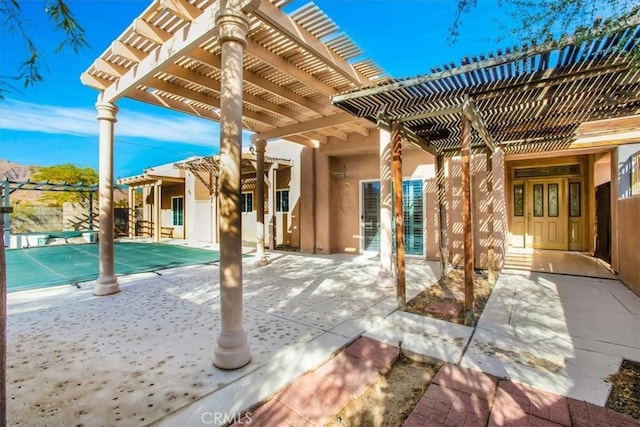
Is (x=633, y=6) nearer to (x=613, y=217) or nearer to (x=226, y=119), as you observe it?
(x=226, y=119)

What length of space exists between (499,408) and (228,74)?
11.2 feet

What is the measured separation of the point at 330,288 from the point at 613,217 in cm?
605

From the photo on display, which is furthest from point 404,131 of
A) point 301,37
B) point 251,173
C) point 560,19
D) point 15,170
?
point 15,170

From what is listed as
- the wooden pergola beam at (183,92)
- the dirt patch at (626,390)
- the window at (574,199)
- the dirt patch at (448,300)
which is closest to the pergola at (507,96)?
the dirt patch at (448,300)

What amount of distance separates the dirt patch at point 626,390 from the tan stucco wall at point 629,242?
2.97 m

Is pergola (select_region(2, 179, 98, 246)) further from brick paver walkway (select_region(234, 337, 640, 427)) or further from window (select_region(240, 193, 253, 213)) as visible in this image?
brick paver walkway (select_region(234, 337, 640, 427))

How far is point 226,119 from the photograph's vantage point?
2.60 metres

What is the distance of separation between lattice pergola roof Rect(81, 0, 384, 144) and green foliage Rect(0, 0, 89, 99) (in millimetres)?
1621

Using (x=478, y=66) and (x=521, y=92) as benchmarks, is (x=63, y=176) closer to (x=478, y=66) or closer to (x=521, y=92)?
(x=478, y=66)

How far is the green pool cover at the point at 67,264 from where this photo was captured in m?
5.78

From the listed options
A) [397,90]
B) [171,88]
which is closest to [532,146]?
[397,90]

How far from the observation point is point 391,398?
213 centimetres

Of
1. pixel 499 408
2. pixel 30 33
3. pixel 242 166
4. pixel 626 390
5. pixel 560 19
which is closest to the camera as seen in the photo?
pixel 30 33

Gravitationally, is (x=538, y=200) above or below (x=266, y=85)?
below
